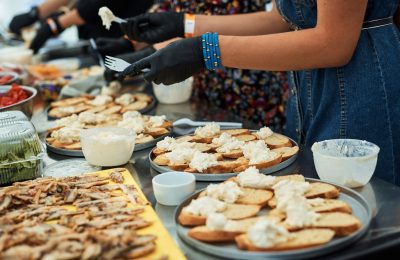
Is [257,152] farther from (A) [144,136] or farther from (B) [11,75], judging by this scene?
(B) [11,75]

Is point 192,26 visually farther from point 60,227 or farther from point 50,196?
point 60,227

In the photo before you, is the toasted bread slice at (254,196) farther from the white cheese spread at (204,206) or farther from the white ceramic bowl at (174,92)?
the white ceramic bowl at (174,92)

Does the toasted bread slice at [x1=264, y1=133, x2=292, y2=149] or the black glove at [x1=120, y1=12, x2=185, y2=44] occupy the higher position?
the black glove at [x1=120, y1=12, x2=185, y2=44]

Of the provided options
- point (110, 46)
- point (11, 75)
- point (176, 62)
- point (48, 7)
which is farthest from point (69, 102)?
point (48, 7)

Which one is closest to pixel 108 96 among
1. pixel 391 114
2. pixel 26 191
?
pixel 26 191

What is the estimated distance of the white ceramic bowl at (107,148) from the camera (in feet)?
6.18

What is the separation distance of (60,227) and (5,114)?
0.82 meters

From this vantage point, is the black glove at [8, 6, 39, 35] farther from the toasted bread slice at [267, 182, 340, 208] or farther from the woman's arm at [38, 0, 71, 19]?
the toasted bread slice at [267, 182, 340, 208]

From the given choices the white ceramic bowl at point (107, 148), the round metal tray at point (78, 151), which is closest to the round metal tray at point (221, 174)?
the white ceramic bowl at point (107, 148)

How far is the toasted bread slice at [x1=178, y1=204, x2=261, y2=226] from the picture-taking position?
1.36m

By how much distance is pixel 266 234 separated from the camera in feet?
4.03

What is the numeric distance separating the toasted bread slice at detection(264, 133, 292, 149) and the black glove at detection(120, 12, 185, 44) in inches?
33.2

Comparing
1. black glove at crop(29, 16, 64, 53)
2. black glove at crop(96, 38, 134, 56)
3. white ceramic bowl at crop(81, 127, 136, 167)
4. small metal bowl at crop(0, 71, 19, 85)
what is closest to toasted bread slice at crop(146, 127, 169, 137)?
white ceramic bowl at crop(81, 127, 136, 167)

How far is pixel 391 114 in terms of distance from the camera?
202 centimetres
